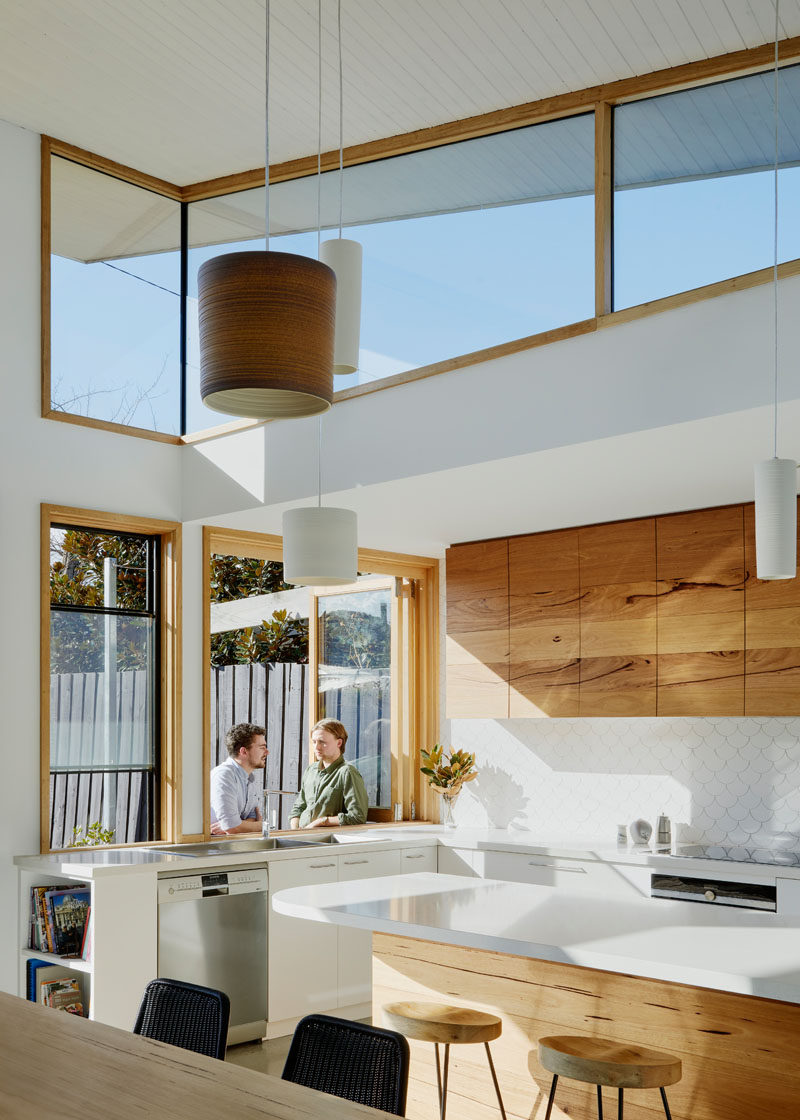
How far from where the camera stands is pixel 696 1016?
3.03m

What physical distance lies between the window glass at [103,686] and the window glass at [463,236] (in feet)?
5.22

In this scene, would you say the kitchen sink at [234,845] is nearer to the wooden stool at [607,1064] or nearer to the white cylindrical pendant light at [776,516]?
the wooden stool at [607,1064]

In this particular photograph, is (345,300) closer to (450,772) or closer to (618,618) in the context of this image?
(618,618)

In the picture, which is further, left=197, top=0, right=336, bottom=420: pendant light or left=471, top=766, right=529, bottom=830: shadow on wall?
left=471, top=766, right=529, bottom=830: shadow on wall

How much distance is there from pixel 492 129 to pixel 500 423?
148 cm

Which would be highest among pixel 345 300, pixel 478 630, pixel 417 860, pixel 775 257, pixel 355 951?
pixel 775 257

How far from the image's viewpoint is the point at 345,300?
3.38m

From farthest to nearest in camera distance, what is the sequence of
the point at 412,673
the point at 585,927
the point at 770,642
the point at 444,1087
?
the point at 412,673, the point at 770,642, the point at 444,1087, the point at 585,927

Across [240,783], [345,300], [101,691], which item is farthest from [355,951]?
[345,300]

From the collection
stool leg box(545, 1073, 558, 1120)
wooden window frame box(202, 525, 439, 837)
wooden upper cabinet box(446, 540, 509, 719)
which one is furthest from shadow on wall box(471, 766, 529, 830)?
stool leg box(545, 1073, 558, 1120)

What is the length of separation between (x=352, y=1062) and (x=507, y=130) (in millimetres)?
4151

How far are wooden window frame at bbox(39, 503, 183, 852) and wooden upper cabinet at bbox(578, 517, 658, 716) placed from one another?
84.4 inches

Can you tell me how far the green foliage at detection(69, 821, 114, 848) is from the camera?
5.47 metres

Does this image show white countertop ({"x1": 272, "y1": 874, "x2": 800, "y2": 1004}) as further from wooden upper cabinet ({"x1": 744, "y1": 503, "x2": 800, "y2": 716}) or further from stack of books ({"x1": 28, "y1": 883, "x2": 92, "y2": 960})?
wooden upper cabinet ({"x1": 744, "y1": 503, "x2": 800, "y2": 716})
